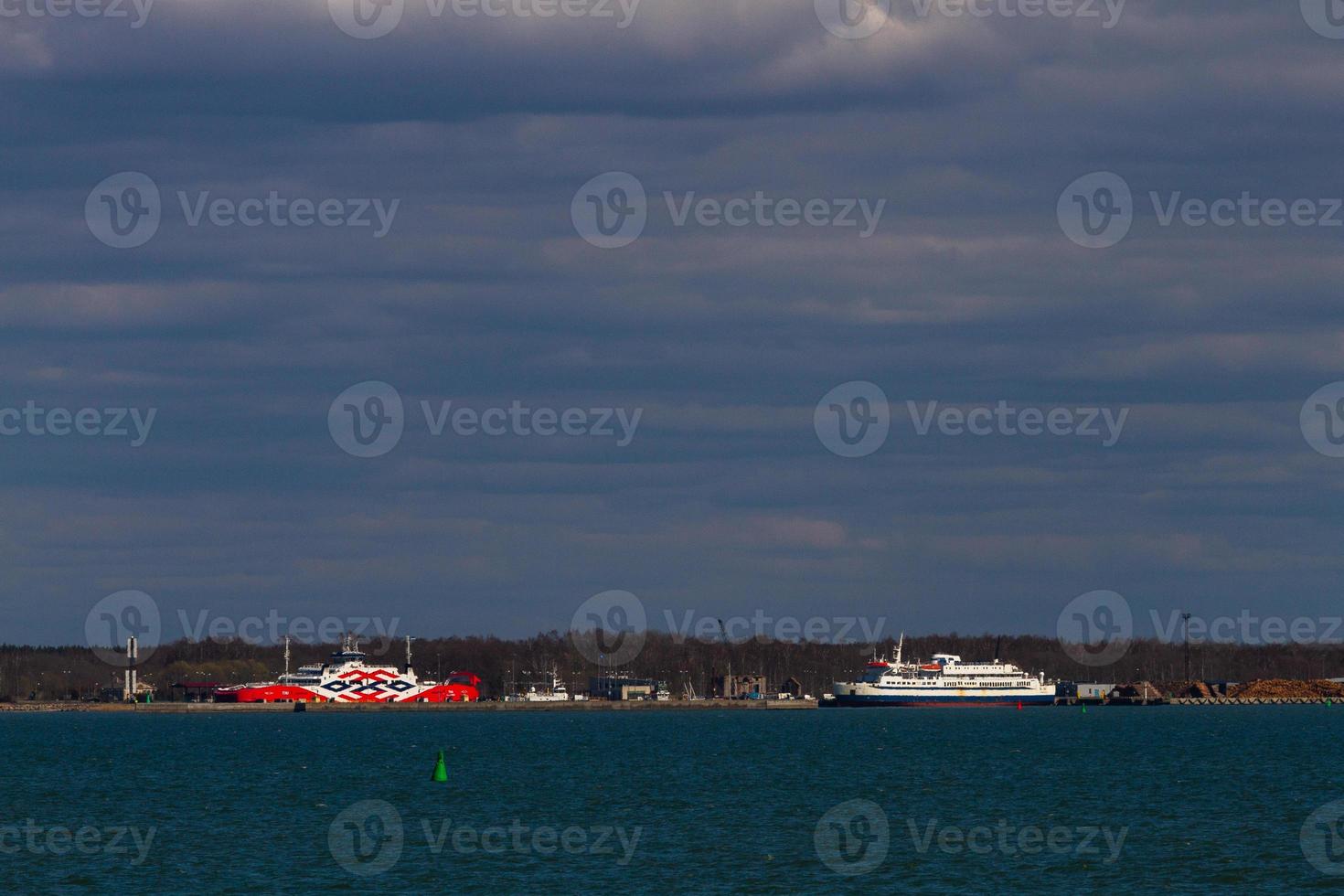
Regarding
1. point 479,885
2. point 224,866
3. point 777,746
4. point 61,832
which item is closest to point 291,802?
point 61,832

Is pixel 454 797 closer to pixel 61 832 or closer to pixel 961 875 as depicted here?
pixel 61 832

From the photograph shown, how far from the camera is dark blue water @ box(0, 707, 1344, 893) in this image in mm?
57938

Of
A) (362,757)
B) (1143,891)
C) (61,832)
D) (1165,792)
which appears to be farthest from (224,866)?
(362,757)

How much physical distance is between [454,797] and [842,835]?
2799 cm

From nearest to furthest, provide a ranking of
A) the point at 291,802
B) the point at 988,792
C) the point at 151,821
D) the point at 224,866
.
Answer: the point at 224,866, the point at 151,821, the point at 291,802, the point at 988,792

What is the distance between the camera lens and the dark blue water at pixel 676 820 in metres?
57.9

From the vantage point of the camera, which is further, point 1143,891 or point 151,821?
point 151,821

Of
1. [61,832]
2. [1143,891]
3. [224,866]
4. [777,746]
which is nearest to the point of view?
[1143,891]

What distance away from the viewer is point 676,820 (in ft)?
252

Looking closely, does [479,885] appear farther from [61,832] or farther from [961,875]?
[61,832]

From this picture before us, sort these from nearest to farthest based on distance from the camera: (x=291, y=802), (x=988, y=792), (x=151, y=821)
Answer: (x=151, y=821)
(x=291, y=802)
(x=988, y=792)

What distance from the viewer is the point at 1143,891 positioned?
5469 cm

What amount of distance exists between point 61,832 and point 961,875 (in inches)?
1472

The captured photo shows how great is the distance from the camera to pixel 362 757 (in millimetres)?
131875
